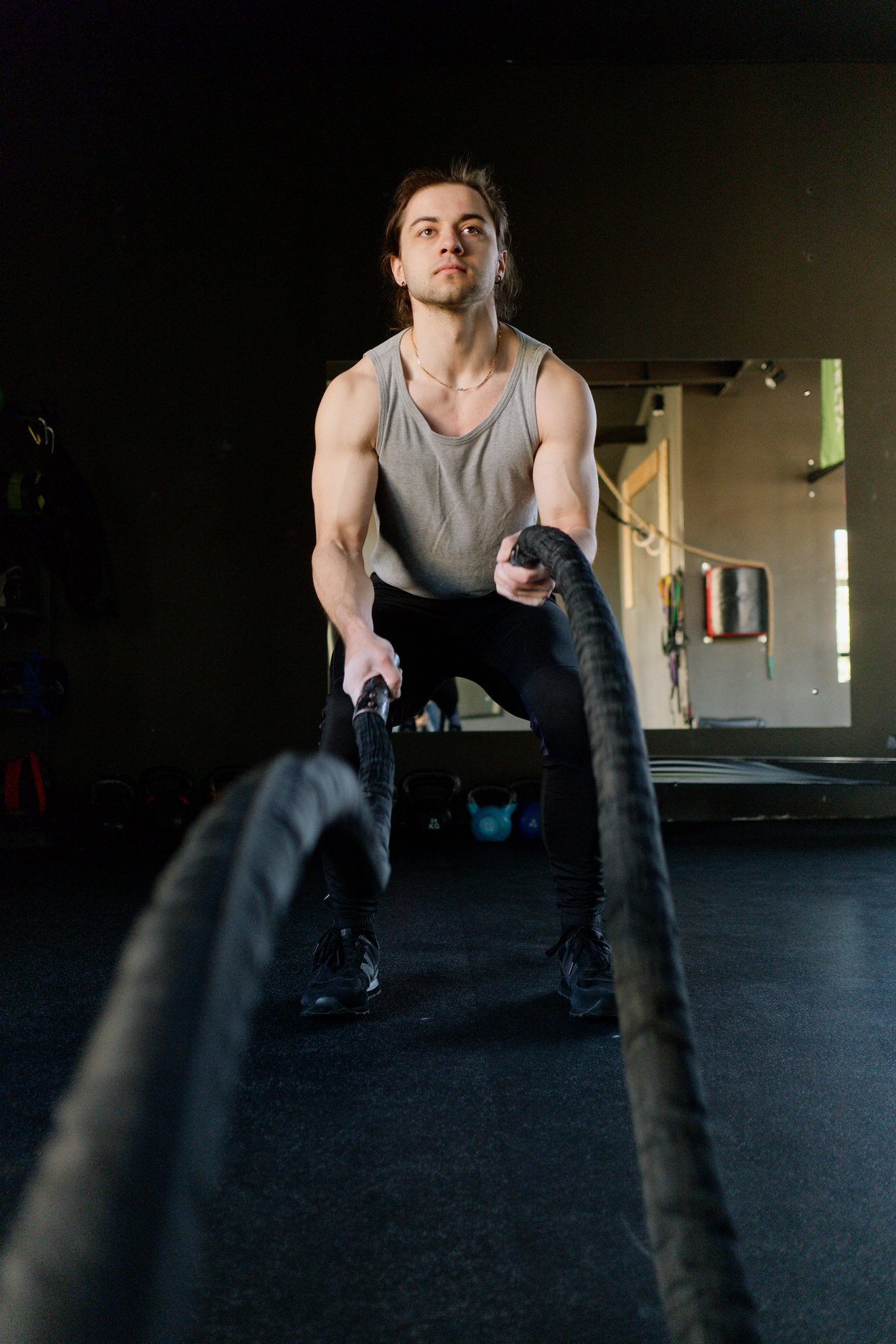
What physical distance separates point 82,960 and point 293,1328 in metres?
1.43

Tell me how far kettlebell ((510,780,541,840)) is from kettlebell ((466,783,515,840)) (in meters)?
0.05

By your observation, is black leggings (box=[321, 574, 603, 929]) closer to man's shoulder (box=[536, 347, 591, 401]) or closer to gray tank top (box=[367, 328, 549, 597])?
gray tank top (box=[367, 328, 549, 597])

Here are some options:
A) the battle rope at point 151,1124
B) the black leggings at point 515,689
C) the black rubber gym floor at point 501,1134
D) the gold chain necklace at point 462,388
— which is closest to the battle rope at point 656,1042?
the battle rope at point 151,1124

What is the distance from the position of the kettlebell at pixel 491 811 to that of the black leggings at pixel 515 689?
185cm

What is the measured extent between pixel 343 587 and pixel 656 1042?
4.03 feet

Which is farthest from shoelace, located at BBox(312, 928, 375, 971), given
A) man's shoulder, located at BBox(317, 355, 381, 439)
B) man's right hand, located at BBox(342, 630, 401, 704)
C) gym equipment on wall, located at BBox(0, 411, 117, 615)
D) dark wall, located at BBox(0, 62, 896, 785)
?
gym equipment on wall, located at BBox(0, 411, 117, 615)

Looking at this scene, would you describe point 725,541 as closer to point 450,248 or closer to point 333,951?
point 450,248

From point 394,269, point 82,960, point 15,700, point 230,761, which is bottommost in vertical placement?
point 82,960

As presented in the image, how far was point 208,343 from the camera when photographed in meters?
4.22

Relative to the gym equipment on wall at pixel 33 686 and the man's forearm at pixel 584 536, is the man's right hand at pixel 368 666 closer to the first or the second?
the man's forearm at pixel 584 536

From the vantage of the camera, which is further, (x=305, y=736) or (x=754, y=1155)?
(x=305, y=736)

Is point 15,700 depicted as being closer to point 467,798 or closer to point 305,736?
point 305,736

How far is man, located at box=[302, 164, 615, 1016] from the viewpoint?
67.5 inches

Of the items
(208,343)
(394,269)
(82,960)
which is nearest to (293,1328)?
(82,960)
